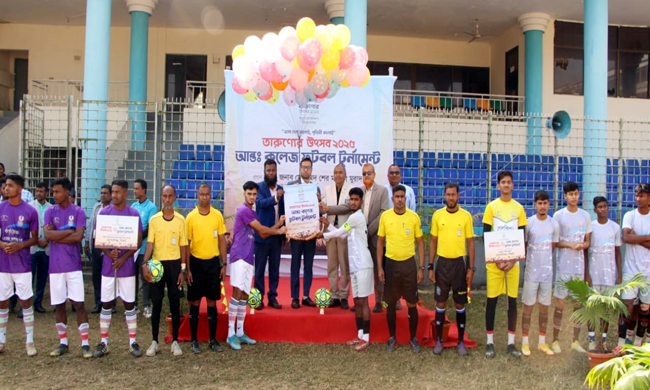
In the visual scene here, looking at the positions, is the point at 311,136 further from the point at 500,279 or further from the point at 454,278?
the point at 500,279

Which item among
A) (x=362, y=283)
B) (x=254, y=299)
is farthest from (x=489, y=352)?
(x=254, y=299)

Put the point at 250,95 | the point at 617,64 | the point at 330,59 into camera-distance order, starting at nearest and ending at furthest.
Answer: the point at 330,59 → the point at 250,95 → the point at 617,64

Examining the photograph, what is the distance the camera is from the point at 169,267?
17.9 ft

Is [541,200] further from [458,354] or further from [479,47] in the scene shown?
[479,47]

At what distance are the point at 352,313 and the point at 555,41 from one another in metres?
12.7

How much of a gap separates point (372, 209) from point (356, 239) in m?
0.54

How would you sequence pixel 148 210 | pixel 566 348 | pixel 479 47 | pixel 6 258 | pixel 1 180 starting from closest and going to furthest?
pixel 6 258 → pixel 566 348 → pixel 148 210 → pixel 1 180 → pixel 479 47

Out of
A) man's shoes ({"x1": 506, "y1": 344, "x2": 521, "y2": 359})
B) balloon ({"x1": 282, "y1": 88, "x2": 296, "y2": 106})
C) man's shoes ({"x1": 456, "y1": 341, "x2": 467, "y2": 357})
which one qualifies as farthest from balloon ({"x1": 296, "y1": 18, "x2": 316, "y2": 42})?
man's shoes ({"x1": 506, "y1": 344, "x2": 521, "y2": 359})

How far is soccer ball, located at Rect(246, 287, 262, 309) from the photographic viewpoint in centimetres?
605

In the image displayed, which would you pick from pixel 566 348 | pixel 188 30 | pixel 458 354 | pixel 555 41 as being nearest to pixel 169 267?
pixel 458 354

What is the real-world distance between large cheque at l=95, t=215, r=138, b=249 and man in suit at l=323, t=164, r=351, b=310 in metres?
2.20

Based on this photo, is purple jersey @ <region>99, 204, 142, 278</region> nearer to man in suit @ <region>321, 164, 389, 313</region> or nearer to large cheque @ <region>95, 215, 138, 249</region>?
large cheque @ <region>95, 215, 138, 249</region>

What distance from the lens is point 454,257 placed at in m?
5.56

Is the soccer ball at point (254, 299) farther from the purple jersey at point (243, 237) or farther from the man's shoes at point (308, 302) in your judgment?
the man's shoes at point (308, 302)
